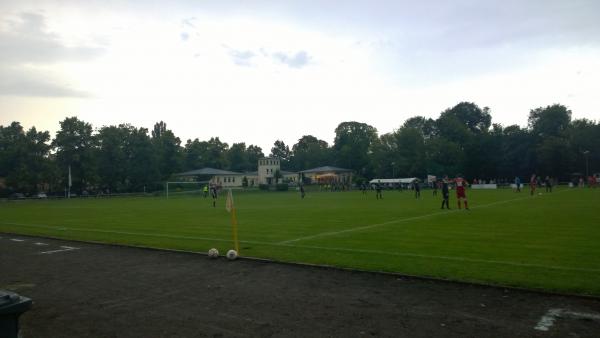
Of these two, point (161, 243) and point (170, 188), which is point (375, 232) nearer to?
point (161, 243)

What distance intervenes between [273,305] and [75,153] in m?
86.2

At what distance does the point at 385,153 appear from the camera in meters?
103

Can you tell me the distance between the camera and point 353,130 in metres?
127

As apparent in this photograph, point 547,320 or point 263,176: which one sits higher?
point 263,176

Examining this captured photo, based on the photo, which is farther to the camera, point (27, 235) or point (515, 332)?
point (27, 235)

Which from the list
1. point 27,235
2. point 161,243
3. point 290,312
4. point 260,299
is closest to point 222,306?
point 260,299

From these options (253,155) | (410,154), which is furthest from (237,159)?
(410,154)

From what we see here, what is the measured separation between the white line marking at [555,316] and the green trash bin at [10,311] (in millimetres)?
6091

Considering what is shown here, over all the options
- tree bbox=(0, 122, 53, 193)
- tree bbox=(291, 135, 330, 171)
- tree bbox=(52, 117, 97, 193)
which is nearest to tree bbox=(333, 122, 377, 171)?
tree bbox=(291, 135, 330, 171)

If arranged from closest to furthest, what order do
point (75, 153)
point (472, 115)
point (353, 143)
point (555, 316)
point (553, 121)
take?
point (555, 316) → point (75, 153) → point (553, 121) → point (472, 115) → point (353, 143)

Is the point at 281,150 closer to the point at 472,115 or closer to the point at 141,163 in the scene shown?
the point at 472,115

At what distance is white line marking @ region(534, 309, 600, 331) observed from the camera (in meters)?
5.85

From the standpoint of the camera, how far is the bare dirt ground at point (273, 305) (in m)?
5.91

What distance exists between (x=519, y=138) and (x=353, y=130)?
154 feet
